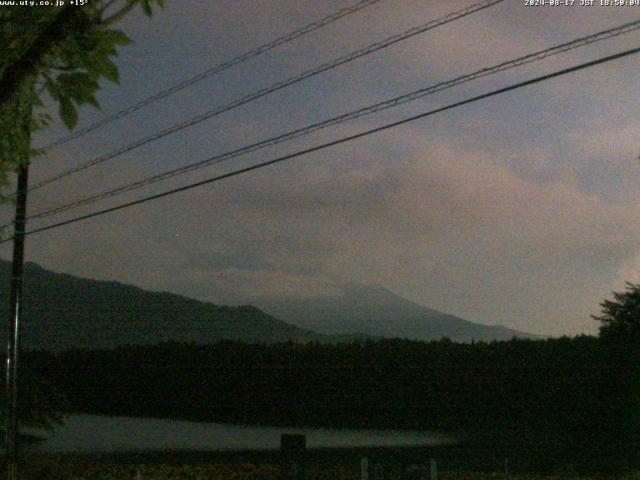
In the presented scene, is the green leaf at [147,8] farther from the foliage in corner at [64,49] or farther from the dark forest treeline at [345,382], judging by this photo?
the dark forest treeline at [345,382]

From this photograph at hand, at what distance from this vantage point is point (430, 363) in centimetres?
4094

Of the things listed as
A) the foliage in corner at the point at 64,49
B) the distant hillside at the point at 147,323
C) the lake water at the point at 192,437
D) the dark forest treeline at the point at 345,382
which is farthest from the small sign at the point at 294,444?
the distant hillside at the point at 147,323

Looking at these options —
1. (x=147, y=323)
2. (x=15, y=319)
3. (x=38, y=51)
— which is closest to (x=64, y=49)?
(x=38, y=51)

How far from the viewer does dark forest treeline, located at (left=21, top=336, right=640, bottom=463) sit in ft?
119

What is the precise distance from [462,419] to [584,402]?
55.3 ft

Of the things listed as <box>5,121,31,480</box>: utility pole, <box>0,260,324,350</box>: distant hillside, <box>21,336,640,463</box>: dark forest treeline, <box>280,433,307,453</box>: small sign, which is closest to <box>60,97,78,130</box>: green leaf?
<box>280,433,307,453</box>: small sign

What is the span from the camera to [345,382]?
1679 inches

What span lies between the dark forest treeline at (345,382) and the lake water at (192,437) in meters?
0.76

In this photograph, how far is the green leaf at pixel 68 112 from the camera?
435 centimetres

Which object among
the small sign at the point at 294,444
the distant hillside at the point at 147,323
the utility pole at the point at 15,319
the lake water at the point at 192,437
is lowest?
the lake water at the point at 192,437

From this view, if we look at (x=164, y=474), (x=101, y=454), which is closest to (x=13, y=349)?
(x=164, y=474)

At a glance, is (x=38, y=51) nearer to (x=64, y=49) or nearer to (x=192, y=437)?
(x=64, y=49)

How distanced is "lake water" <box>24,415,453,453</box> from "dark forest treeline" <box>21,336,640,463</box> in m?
0.76

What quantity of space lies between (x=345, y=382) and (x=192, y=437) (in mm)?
8350
